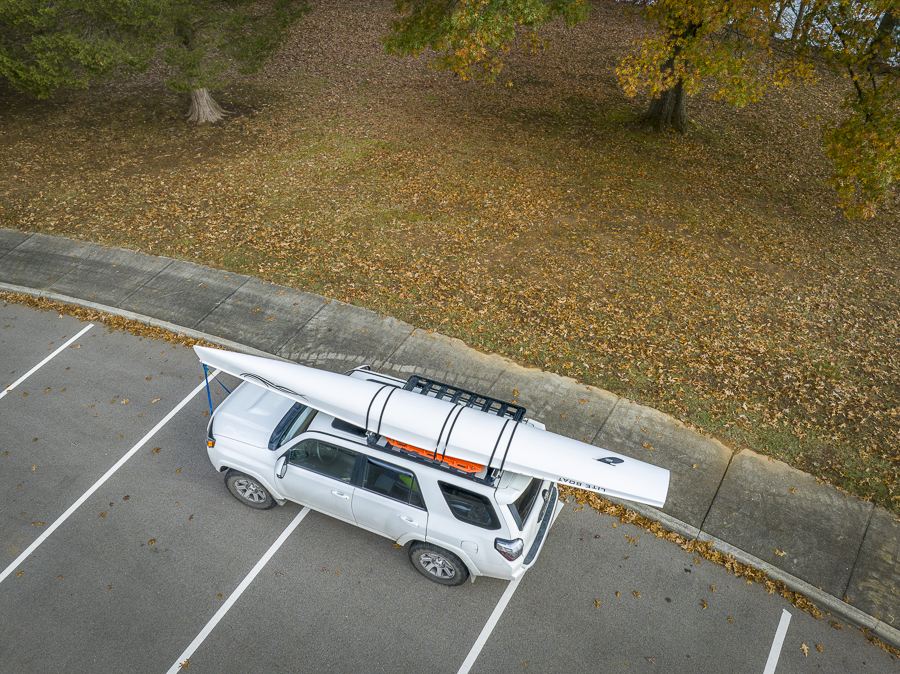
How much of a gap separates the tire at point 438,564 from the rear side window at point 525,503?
1.03 m

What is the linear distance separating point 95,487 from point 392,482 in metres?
4.70

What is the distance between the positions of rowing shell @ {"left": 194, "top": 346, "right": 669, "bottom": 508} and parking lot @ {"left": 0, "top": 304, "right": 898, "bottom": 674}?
2.02m

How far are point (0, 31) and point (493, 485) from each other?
17.4 meters

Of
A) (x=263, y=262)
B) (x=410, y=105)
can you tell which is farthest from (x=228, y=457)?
(x=410, y=105)

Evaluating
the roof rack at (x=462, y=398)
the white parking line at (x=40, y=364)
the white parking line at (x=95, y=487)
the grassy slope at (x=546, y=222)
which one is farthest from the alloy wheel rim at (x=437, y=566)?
the white parking line at (x=40, y=364)

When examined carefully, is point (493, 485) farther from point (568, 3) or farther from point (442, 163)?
point (568, 3)

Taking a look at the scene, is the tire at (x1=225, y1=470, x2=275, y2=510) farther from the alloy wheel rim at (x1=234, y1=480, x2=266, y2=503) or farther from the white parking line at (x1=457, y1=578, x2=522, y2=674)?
the white parking line at (x1=457, y1=578, x2=522, y2=674)

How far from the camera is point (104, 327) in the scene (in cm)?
1068

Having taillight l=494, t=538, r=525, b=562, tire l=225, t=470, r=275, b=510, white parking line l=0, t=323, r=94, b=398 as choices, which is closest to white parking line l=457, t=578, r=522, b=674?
taillight l=494, t=538, r=525, b=562

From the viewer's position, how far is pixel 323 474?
6742 millimetres

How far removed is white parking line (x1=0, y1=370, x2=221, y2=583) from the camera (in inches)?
278

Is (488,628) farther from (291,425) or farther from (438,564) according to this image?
(291,425)

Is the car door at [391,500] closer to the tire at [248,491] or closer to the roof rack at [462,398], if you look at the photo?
the roof rack at [462,398]

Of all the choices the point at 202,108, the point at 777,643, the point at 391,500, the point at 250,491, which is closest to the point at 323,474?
the point at 391,500
